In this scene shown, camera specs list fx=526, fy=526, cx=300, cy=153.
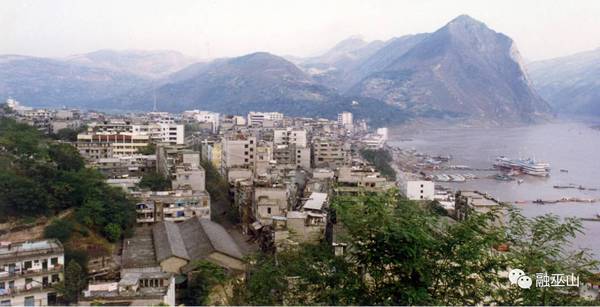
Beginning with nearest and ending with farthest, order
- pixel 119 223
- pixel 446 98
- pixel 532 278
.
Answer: pixel 532 278
pixel 119 223
pixel 446 98

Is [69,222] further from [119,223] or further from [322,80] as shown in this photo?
[322,80]

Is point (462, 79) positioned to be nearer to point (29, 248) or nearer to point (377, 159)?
point (377, 159)

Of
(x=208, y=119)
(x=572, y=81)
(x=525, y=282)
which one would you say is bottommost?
(x=525, y=282)

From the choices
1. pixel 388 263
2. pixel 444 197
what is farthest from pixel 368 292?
pixel 444 197

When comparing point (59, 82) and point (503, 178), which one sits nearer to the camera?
point (503, 178)

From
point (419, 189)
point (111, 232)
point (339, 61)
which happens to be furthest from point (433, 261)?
point (339, 61)

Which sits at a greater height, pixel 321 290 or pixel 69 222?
pixel 321 290
